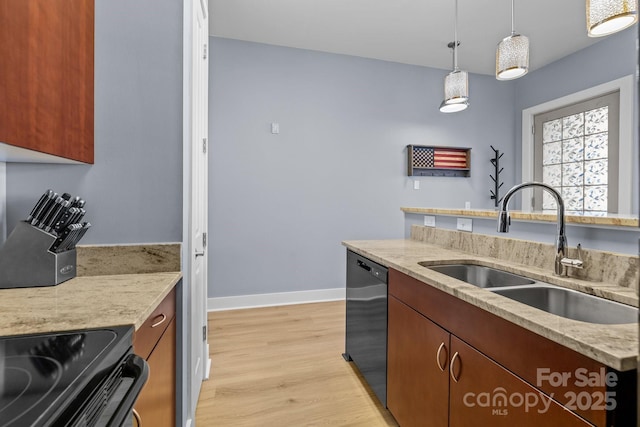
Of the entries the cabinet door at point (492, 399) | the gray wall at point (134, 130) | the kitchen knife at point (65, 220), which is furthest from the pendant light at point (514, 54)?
the kitchen knife at point (65, 220)

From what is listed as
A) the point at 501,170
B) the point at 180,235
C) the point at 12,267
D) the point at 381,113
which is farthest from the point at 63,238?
the point at 501,170

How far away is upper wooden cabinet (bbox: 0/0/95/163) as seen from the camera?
823 millimetres

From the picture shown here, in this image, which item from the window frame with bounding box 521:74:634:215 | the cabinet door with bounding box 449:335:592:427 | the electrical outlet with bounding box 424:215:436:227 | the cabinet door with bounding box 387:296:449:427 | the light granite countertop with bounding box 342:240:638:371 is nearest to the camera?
the light granite countertop with bounding box 342:240:638:371

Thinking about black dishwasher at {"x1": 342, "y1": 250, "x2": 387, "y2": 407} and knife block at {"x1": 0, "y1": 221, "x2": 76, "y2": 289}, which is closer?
knife block at {"x1": 0, "y1": 221, "x2": 76, "y2": 289}

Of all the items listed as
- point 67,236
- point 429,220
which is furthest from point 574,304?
point 67,236

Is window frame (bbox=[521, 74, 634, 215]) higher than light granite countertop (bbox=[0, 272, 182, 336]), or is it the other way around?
window frame (bbox=[521, 74, 634, 215])

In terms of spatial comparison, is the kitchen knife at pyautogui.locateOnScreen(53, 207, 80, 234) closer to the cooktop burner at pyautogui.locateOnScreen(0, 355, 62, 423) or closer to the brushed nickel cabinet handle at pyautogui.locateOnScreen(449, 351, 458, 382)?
the cooktop burner at pyautogui.locateOnScreen(0, 355, 62, 423)

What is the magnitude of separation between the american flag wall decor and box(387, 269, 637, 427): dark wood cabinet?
2639 millimetres

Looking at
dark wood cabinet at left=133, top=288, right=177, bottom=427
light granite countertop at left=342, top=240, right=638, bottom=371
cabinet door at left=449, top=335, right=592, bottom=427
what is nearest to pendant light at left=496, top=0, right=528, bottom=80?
light granite countertop at left=342, top=240, right=638, bottom=371

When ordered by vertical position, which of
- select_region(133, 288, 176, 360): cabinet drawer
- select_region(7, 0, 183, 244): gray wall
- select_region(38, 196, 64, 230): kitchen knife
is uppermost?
select_region(7, 0, 183, 244): gray wall

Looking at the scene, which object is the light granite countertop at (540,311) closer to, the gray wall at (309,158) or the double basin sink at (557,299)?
the double basin sink at (557,299)

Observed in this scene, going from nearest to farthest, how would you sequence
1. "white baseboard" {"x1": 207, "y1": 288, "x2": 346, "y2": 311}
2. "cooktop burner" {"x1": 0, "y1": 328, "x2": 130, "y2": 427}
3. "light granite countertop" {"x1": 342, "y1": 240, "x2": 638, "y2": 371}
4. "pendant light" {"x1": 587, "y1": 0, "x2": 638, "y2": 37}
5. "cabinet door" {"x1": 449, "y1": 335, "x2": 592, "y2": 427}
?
"cooktop burner" {"x1": 0, "y1": 328, "x2": 130, "y2": 427}, "light granite countertop" {"x1": 342, "y1": 240, "x2": 638, "y2": 371}, "cabinet door" {"x1": 449, "y1": 335, "x2": 592, "y2": 427}, "pendant light" {"x1": 587, "y1": 0, "x2": 638, "y2": 37}, "white baseboard" {"x1": 207, "y1": 288, "x2": 346, "y2": 311}

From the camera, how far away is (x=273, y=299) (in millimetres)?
3469

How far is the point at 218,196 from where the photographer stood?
3307mm
